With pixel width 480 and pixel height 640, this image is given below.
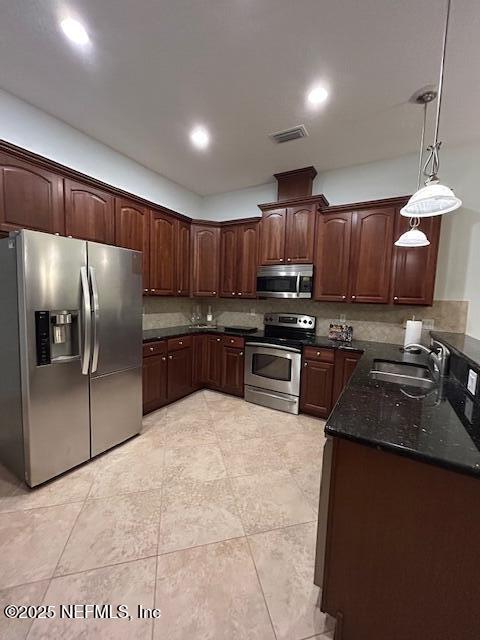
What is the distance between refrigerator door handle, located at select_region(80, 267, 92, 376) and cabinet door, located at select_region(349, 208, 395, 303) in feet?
8.83

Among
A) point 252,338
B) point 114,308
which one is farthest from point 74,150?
point 252,338

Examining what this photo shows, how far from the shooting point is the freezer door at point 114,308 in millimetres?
2127

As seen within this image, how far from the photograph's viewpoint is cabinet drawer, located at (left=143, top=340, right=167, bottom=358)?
2.93 m

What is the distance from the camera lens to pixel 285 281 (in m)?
3.36

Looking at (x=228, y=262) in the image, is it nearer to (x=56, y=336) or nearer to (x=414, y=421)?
(x=56, y=336)

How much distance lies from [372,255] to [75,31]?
3011 millimetres

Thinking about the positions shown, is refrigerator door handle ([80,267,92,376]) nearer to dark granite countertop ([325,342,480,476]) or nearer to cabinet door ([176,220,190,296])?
cabinet door ([176,220,190,296])

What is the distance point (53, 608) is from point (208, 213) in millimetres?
4480

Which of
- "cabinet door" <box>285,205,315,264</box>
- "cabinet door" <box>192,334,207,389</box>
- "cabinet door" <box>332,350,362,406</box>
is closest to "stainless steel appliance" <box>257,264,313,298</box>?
"cabinet door" <box>285,205,315,264</box>

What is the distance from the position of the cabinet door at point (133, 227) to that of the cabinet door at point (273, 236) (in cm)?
146

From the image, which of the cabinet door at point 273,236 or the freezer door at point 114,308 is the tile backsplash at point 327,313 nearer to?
the cabinet door at point 273,236

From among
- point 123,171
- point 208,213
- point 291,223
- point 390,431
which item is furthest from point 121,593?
point 208,213

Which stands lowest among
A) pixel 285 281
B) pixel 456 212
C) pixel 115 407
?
pixel 115 407

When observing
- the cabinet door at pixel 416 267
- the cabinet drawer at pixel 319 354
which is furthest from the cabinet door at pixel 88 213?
the cabinet door at pixel 416 267
